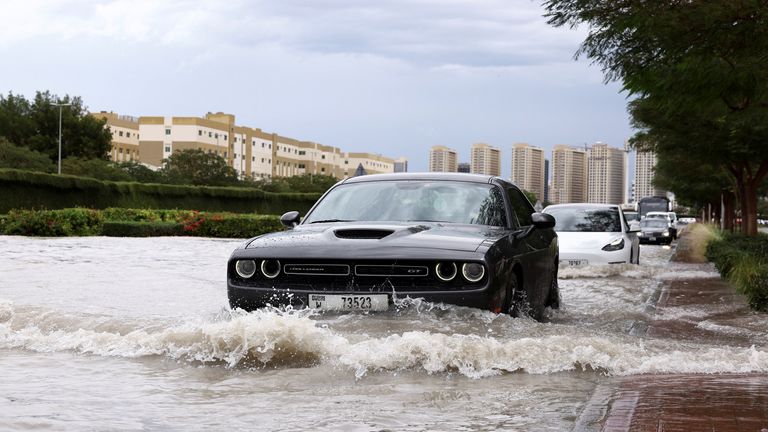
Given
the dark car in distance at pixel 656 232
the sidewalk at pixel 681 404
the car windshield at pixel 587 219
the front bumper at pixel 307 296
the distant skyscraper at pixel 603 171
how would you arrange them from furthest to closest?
the distant skyscraper at pixel 603 171, the dark car in distance at pixel 656 232, the car windshield at pixel 587 219, the front bumper at pixel 307 296, the sidewalk at pixel 681 404

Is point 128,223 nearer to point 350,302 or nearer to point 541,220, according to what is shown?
point 541,220

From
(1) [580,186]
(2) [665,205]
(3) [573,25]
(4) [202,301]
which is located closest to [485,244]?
(3) [573,25]

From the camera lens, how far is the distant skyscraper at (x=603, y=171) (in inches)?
6535

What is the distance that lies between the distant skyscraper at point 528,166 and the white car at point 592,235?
114102mm

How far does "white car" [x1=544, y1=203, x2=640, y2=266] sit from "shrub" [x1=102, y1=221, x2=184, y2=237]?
20583 millimetres

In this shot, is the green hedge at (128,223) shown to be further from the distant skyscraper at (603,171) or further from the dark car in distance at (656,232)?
the distant skyscraper at (603,171)

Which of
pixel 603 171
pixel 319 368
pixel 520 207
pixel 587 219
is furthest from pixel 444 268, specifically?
pixel 603 171

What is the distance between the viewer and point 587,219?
20062mm

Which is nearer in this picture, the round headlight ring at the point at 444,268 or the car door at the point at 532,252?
the round headlight ring at the point at 444,268

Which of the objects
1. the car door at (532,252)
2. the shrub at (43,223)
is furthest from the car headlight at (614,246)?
the shrub at (43,223)

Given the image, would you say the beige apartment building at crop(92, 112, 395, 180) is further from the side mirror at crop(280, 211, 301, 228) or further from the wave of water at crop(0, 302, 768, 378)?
the wave of water at crop(0, 302, 768, 378)

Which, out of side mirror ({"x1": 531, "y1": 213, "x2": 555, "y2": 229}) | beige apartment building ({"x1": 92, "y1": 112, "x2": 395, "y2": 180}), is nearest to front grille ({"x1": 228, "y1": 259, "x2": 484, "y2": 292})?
side mirror ({"x1": 531, "y1": 213, "x2": 555, "y2": 229})

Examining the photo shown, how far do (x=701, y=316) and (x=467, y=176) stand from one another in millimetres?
3805

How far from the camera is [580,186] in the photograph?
518 feet
